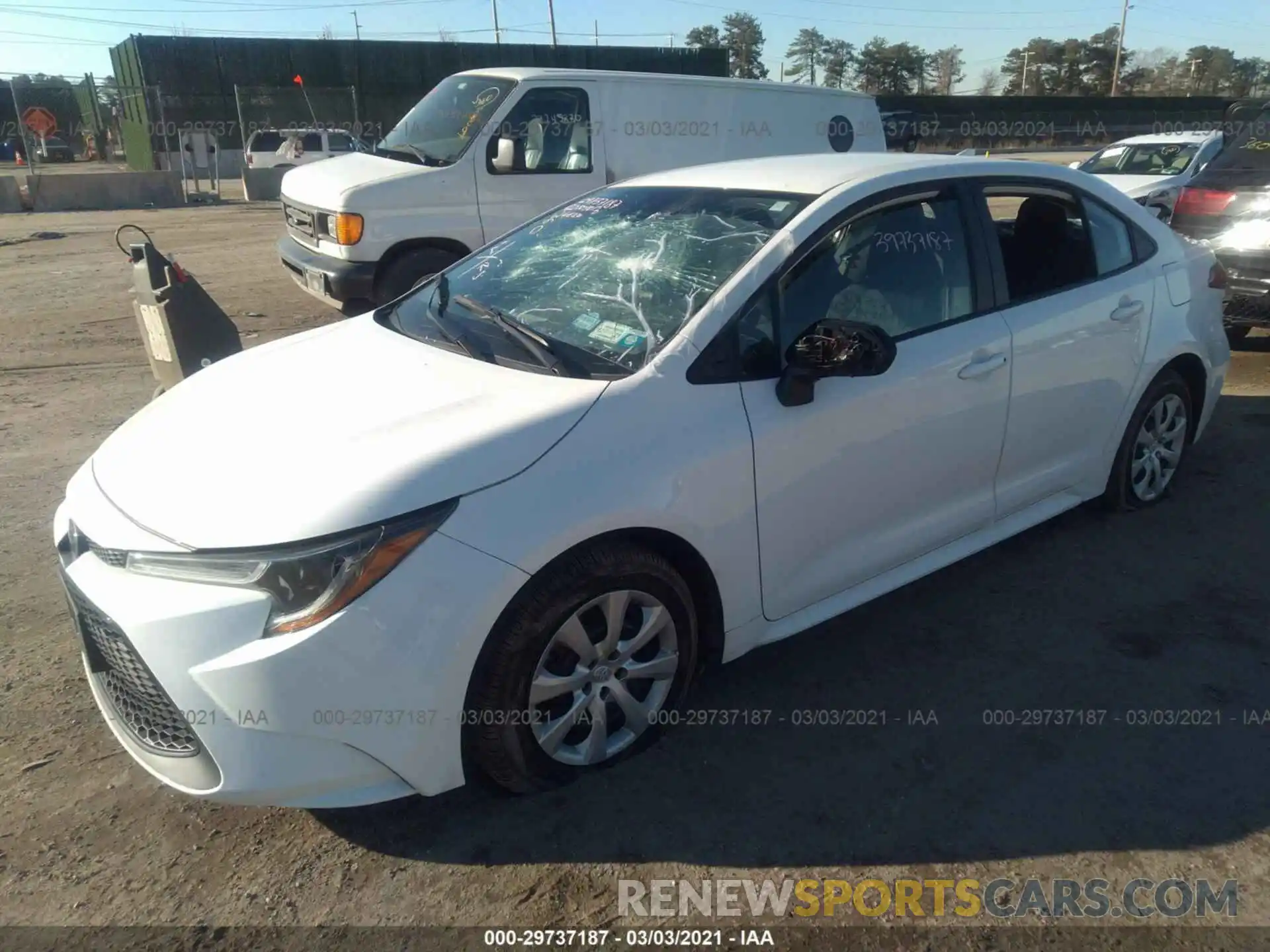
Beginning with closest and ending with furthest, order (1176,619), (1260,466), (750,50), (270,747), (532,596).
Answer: (270,747) < (532,596) < (1176,619) < (1260,466) < (750,50)

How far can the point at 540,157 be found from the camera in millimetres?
7996

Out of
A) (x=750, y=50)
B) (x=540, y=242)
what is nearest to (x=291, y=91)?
(x=540, y=242)

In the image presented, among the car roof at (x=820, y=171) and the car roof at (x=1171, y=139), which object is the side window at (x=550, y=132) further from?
the car roof at (x=1171, y=139)

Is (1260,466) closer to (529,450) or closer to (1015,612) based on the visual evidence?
(1015,612)

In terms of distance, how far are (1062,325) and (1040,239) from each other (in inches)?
19.1

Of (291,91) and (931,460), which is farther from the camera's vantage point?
(291,91)

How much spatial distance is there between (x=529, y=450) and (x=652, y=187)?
170cm

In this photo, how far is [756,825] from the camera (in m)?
2.71

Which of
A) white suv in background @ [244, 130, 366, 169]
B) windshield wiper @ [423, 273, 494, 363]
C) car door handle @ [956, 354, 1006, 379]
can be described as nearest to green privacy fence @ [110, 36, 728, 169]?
white suv in background @ [244, 130, 366, 169]

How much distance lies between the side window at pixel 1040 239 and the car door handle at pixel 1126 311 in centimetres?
17

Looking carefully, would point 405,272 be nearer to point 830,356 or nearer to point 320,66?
point 830,356

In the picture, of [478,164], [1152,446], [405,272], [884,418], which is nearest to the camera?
[884,418]

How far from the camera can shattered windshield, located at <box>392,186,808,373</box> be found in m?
3.09

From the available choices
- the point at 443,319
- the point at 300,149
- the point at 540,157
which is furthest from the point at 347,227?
the point at 300,149
